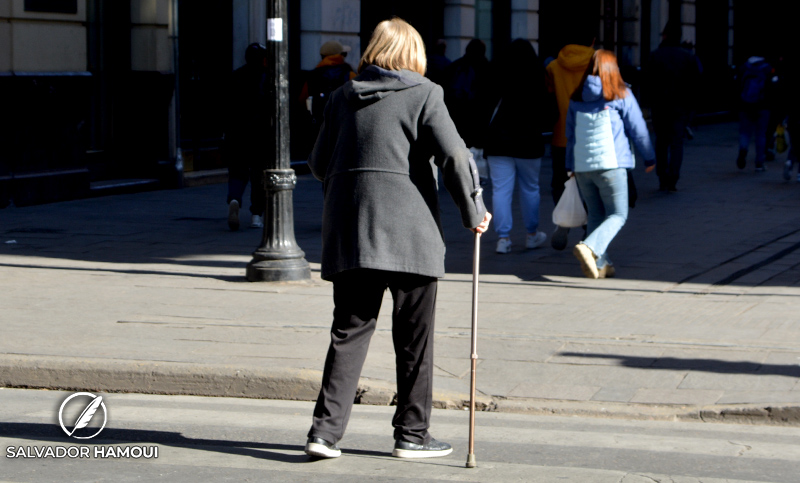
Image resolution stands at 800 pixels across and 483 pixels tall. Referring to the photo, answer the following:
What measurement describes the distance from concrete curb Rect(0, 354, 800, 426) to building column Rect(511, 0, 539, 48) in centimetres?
1839

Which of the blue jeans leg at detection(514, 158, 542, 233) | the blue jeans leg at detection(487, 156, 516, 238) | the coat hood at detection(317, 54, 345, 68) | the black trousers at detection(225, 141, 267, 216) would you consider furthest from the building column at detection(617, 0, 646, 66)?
the blue jeans leg at detection(487, 156, 516, 238)

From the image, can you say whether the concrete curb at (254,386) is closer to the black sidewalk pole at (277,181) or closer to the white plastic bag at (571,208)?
the black sidewalk pole at (277,181)

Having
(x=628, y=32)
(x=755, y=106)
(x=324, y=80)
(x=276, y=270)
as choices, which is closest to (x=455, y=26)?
(x=755, y=106)

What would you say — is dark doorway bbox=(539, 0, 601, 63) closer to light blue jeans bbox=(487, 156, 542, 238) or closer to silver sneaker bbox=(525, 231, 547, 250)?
silver sneaker bbox=(525, 231, 547, 250)

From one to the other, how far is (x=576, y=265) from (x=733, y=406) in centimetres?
410

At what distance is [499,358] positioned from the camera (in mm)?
6258

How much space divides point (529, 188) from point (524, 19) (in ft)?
46.3

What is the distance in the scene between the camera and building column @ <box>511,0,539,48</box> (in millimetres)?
23484

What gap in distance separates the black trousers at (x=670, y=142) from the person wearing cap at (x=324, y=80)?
511 cm

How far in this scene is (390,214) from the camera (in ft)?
14.8

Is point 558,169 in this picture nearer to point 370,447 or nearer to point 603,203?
point 603,203

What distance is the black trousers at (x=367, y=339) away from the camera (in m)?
4.57

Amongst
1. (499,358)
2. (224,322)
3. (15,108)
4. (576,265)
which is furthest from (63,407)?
(15,108)

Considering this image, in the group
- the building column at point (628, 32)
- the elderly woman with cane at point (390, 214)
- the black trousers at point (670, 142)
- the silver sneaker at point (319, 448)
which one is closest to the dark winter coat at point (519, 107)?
the black trousers at point (670, 142)
